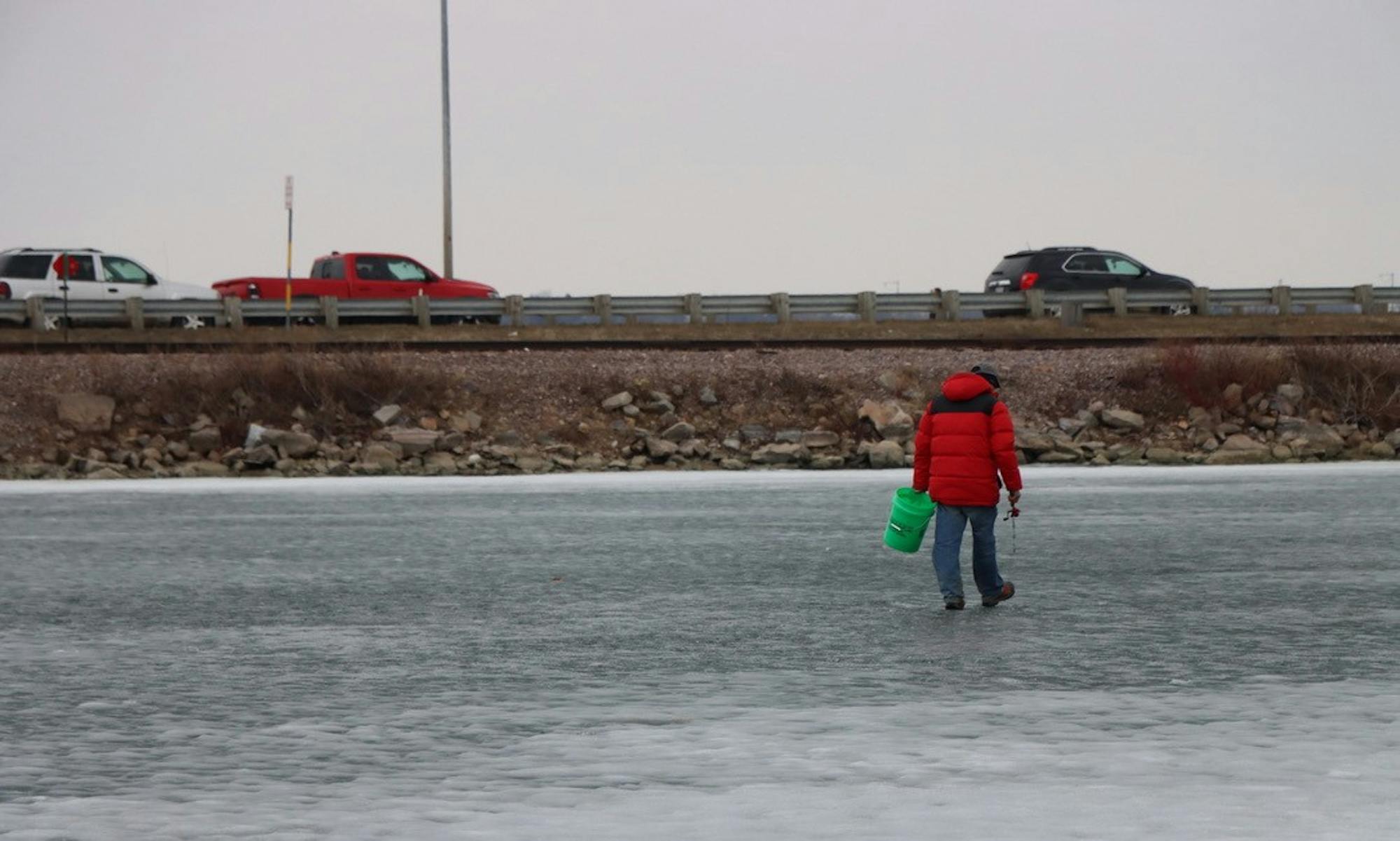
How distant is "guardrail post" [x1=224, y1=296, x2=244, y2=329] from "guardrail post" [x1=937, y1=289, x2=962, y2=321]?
12.7 meters

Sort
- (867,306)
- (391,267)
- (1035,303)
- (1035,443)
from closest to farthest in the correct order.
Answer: (1035,443) < (867,306) < (1035,303) < (391,267)

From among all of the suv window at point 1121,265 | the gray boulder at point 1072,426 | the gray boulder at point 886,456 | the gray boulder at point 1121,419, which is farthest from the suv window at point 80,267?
the suv window at point 1121,265

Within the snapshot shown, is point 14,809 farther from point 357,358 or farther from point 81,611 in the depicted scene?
point 357,358

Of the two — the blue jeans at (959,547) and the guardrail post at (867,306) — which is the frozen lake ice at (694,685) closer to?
the blue jeans at (959,547)

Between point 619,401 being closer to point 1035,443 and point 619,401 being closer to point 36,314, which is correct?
point 1035,443

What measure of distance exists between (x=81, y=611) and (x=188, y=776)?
4.88 m

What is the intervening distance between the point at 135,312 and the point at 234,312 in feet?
5.73

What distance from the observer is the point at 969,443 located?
10.5 meters

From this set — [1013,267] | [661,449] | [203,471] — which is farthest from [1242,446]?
[203,471]

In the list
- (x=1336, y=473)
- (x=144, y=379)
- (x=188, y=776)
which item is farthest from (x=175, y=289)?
(x=188, y=776)

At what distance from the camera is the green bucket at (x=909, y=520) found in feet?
36.5

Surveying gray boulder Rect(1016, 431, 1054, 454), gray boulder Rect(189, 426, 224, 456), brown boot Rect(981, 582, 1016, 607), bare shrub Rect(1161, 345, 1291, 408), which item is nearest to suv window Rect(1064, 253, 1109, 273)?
bare shrub Rect(1161, 345, 1291, 408)

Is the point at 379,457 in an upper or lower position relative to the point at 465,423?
lower

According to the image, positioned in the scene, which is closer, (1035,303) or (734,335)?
(734,335)
